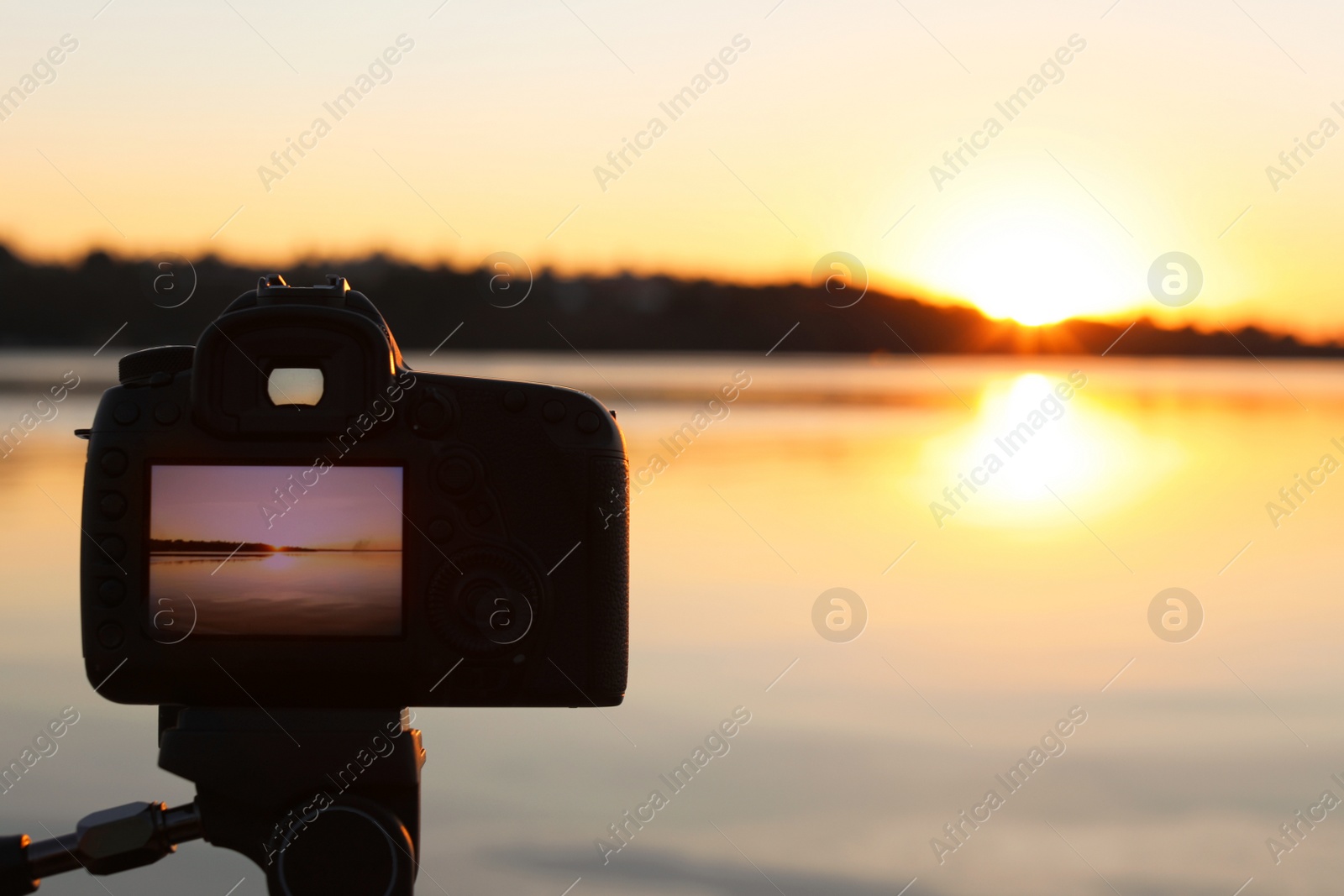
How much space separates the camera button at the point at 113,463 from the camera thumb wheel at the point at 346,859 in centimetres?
42

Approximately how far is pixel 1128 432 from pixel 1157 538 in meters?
11.2

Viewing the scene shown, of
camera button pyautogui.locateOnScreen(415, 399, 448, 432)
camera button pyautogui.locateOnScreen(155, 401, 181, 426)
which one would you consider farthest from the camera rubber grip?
camera button pyautogui.locateOnScreen(155, 401, 181, 426)

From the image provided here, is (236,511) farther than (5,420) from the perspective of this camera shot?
No

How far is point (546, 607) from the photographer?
1488 millimetres

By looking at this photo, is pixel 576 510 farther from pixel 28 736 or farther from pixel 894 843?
pixel 28 736

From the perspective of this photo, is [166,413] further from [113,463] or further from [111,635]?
[111,635]

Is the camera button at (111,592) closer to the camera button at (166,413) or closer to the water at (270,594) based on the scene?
the water at (270,594)

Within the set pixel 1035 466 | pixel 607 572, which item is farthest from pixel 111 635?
pixel 1035 466

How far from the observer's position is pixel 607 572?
152cm

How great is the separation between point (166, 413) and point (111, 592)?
0.64ft

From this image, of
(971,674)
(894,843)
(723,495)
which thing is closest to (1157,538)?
(723,495)

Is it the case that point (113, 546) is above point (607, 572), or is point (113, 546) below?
above

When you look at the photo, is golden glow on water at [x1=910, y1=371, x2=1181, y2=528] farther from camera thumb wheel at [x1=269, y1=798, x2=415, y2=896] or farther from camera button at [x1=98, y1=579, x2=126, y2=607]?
camera button at [x1=98, y1=579, x2=126, y2=607]

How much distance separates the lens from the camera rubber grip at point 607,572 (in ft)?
4.98
